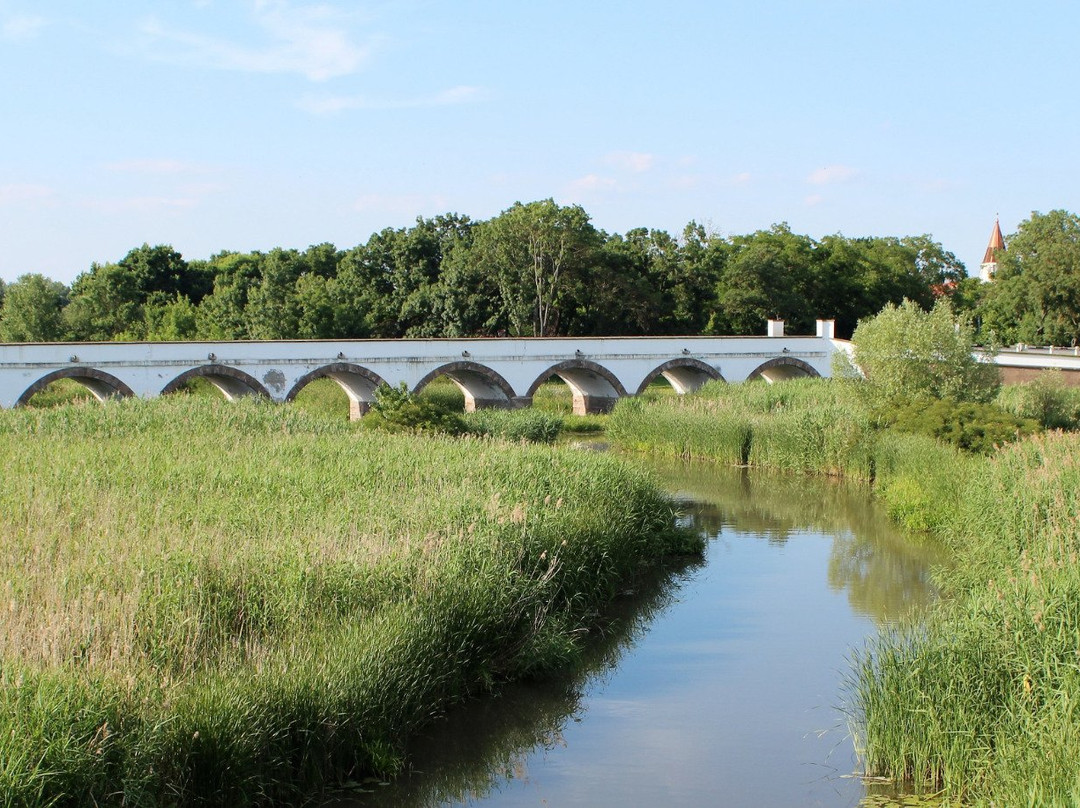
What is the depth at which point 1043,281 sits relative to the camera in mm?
48031

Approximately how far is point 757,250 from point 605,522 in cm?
3709

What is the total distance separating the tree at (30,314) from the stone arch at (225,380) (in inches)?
727

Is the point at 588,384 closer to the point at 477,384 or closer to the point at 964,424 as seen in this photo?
the point at 477,384

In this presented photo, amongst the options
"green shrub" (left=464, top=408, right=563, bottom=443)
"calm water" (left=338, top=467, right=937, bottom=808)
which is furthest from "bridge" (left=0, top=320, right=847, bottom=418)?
"calm water" (left=338, top=467, right=937, bottom=808)

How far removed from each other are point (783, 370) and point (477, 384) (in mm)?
11282

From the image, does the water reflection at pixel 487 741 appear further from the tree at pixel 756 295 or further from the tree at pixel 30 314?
the tree at pixel 30 314

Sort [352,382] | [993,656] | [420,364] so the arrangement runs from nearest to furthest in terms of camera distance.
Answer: [993,656], [420,364], [352,382]

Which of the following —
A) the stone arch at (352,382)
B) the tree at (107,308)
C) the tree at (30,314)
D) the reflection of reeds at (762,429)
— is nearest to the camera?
the reflection of reeds at (762,429)

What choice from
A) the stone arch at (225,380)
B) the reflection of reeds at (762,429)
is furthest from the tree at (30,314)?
the reflection of reeds at (762,429)

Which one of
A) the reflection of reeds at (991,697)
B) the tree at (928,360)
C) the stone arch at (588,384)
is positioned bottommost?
the reflection of reeds at (991,697)

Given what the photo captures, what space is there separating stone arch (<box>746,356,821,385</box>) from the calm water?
917 inches

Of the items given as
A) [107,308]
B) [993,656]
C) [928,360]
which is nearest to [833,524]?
[928,360]

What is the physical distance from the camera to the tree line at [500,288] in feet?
153

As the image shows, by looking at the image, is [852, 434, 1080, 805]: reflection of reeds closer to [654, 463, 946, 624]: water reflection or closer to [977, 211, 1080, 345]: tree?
[654, 463, 946, 624]: water reflection
